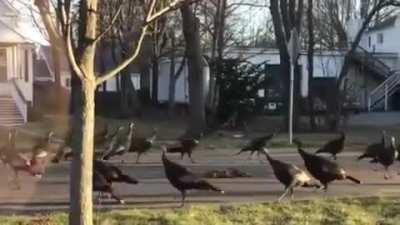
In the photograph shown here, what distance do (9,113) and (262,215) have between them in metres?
33.1

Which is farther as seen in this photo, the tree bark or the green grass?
the tree bark

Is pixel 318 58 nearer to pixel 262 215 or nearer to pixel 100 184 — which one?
pixel 100 184

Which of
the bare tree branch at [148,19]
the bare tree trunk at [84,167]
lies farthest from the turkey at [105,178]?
the bare tree branch at [148,19]

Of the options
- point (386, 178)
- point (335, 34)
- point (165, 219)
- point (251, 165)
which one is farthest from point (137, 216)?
point (335, 34)

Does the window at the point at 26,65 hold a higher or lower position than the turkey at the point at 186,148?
higher

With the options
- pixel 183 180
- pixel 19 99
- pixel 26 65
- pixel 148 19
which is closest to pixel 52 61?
pixel 19 99

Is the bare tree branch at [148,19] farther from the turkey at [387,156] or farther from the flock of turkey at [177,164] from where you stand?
the turkey at [387,156]

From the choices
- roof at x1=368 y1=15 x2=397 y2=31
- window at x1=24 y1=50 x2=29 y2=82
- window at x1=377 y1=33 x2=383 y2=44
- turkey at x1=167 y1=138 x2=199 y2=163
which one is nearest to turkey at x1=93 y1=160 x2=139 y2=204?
turkey at x1=167 y1=138 x2=199 y2=163

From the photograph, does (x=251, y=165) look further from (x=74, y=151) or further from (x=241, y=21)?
(x=241, y=21)

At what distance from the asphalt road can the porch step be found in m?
23.6

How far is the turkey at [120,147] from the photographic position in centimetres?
1660

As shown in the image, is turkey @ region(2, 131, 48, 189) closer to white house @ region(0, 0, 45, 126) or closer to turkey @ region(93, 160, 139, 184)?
turkey @ region(93, 160, 139, 184)

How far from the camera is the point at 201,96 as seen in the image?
91.4 feet

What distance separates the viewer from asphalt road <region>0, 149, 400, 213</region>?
1182 centimetres
